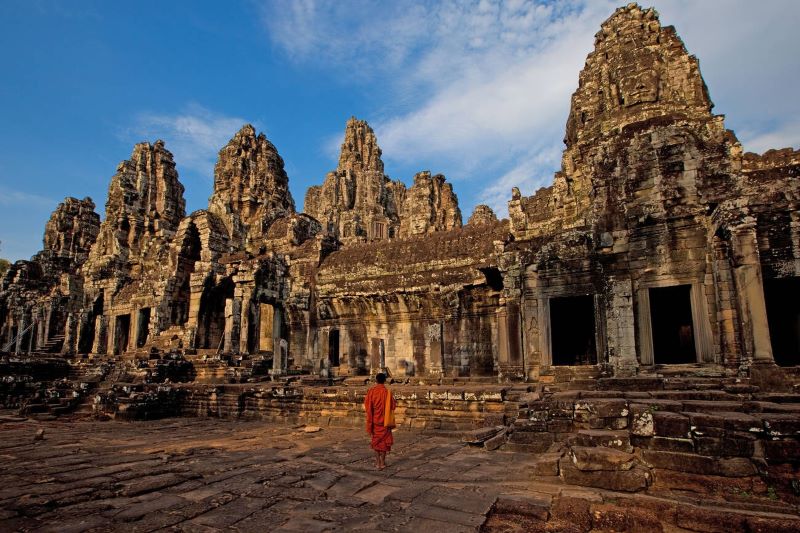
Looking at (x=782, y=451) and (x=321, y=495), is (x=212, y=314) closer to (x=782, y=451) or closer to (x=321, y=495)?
(x=321, y=495)

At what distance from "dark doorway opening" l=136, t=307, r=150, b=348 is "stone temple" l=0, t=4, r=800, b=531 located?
0.39ft

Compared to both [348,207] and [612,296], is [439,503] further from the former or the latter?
[348,207]

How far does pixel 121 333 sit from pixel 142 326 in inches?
98.2

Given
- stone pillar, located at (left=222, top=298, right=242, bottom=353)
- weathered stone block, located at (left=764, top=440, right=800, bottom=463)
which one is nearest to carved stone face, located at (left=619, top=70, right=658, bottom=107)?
weathered stone block, located at (left=764, top=440, right=800, bottom=463)

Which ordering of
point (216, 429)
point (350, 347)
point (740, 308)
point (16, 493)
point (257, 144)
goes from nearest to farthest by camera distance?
1. point (16, 493)
2. point (740, 308)
3. point (216, 429)
4. point (350, 347)
5. point (257, 144)

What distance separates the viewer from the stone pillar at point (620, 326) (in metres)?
10.2

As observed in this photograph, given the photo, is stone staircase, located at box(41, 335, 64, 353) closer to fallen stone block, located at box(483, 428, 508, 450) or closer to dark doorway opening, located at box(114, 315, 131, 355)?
dark doorway opening, located at box(114, 315, 131, 355)

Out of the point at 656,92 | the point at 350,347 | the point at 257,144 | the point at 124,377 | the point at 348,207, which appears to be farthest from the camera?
the point at 348,207

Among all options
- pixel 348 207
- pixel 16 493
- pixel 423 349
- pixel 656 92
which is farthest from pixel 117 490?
pixel 348 207

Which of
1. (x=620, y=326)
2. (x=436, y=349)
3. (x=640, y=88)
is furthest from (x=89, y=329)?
(x=640, y=88)

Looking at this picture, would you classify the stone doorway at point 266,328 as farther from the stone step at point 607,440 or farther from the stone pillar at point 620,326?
the stone step at point 607,440

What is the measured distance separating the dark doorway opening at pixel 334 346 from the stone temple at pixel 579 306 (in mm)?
133

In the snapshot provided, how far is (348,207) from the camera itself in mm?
54906

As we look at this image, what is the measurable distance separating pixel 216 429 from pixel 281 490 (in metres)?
5.75
